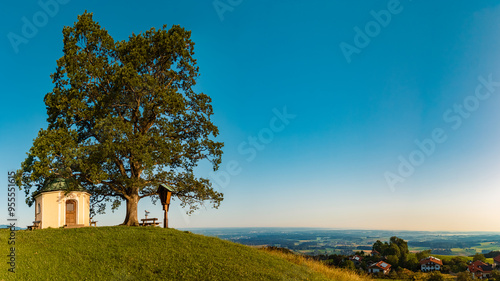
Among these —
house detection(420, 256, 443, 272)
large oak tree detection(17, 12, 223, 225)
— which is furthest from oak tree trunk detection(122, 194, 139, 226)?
house detection(420, 256, 443, 272)

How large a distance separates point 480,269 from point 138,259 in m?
50.9

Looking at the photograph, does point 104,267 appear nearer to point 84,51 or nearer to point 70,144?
point 70,144

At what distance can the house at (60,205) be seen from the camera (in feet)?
76.1

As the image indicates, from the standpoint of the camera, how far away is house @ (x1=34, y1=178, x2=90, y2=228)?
23203mm

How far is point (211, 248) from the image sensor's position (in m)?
17.1

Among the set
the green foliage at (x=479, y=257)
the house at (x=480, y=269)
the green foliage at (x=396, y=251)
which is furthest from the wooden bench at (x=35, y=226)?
the green foliage at (x=479, y=257)

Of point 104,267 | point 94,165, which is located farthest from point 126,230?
point 104,267

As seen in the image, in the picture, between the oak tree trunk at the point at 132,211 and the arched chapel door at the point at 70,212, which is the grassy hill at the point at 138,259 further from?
the arched chapel door at the point at 70,212

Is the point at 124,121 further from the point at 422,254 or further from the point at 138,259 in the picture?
the point at 422,254

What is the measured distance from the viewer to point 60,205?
23.5m

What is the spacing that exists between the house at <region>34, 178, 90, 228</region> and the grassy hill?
3.55 metres

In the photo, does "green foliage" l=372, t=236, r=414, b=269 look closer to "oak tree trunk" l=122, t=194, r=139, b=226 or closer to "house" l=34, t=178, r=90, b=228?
"oak tree trunk" l=122, t=194, r=139, b=226

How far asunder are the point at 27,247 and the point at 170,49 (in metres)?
15.2

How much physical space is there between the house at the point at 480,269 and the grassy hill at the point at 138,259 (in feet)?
128
